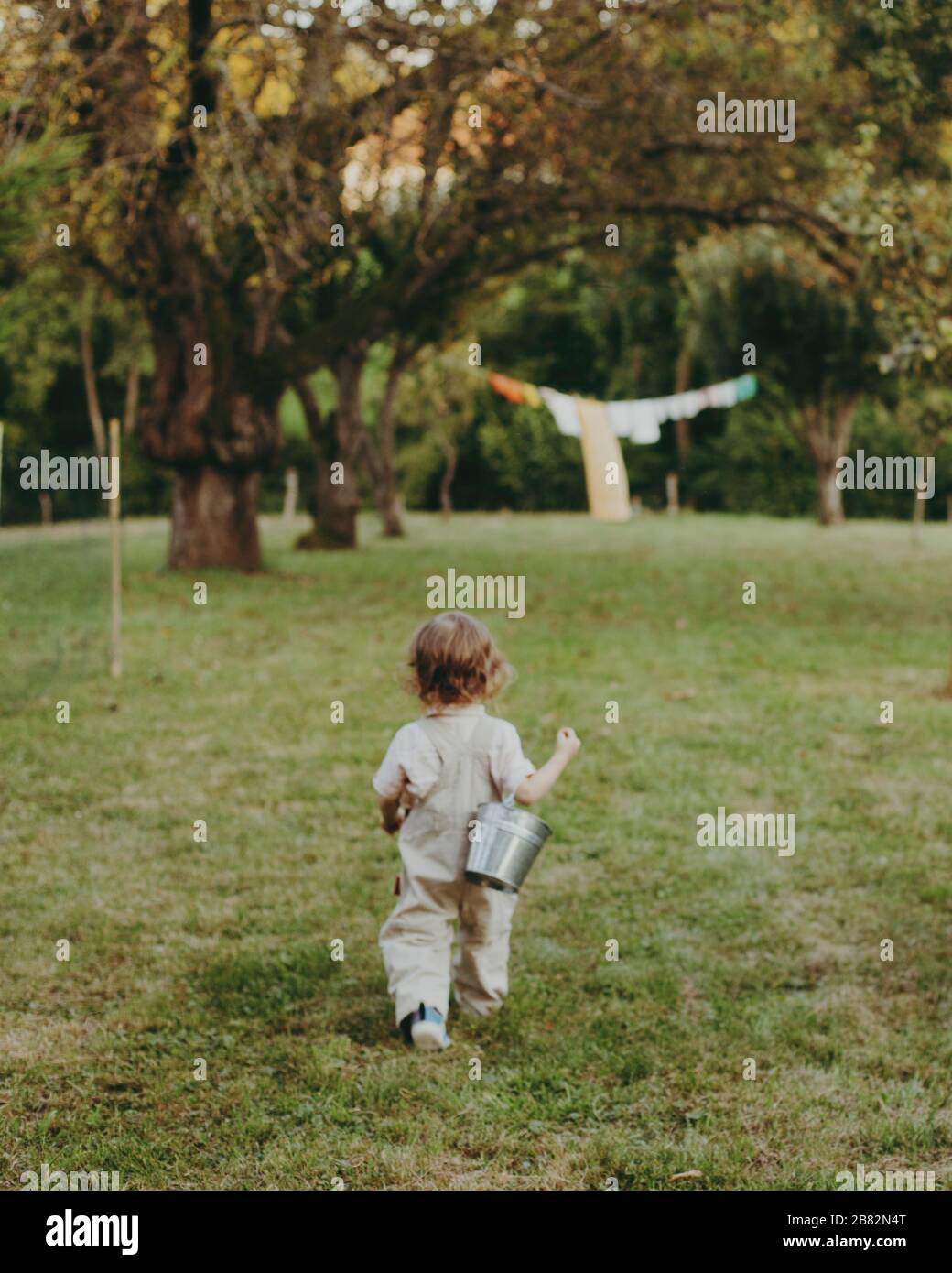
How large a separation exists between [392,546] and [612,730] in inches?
576

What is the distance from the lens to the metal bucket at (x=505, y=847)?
12.5 ft

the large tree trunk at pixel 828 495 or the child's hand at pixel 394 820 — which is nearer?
the child's hand at pixel 394 820

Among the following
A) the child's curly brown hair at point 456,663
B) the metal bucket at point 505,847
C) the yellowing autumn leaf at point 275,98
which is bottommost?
the metal bucket at point 505,847

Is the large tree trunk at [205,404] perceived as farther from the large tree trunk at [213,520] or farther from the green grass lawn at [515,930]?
the green grass lawn at [515,930]

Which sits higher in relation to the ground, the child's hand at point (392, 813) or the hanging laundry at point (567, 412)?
the hanging laundry at point (567, 412)

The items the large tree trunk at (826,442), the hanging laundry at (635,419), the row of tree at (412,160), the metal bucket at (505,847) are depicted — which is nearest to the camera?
the metal bucket at (505,847)

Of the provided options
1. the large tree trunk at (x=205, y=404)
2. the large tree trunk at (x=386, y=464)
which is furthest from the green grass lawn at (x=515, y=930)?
the large tree trunk at (x=386, y=464)

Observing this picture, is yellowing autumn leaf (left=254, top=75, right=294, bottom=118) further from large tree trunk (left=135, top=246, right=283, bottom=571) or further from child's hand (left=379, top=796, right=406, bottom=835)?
child's hand (left=379, top=796, right=406, bottom=835)

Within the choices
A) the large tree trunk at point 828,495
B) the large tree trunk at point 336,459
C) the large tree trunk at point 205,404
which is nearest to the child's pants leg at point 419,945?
the large tree trunk at point 205,404

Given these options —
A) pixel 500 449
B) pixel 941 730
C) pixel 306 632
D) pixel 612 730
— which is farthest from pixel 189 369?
pixel 500 449

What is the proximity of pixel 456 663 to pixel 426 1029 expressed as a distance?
3.65 ft

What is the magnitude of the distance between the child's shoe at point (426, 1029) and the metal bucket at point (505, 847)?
1.45 feet

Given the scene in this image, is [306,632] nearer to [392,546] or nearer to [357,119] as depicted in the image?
[357,119]

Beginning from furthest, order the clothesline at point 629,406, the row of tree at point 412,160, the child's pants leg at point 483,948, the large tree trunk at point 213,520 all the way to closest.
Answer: the clothesline at point 629,406
the large tree trunk at point 213,520
the row of tree at point 412,160
the child's pants leg at point 483,948
